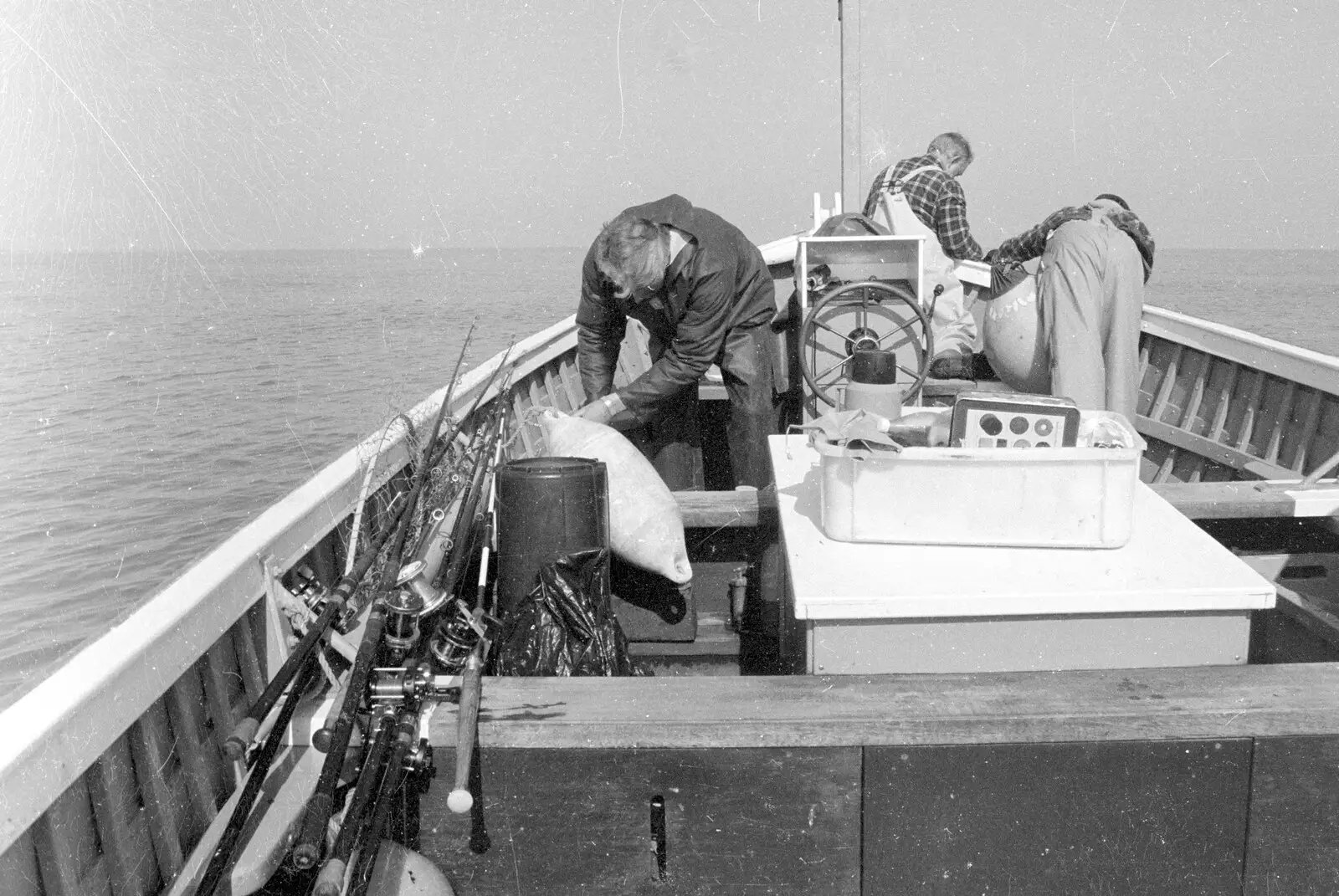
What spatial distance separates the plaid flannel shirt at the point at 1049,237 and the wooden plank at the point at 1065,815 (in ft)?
9.01

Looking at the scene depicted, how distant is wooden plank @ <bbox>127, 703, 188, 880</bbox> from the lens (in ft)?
5.25

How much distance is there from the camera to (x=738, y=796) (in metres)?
1.56

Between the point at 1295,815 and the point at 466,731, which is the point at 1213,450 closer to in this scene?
the point at 1295,815

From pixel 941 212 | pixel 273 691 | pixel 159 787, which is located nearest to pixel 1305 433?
pixel 941 212

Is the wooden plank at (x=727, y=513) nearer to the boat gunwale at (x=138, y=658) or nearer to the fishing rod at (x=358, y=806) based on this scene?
the boat gunwale at (x=138, y=658)

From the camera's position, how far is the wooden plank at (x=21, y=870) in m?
1.30

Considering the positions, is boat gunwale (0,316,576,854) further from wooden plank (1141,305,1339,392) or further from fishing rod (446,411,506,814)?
wooden plank (1141,305,1339,392)

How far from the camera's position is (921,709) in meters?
1.57

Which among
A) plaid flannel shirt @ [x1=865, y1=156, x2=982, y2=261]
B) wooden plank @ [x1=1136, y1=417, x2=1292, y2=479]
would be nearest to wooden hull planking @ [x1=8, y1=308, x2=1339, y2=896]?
wooden plank @ [x1=1136, y1=417, x2=1292, y2=479]

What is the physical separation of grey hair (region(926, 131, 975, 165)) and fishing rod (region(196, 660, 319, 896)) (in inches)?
204

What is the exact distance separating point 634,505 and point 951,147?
4.19 metres

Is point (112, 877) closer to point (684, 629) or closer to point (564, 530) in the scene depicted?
point (564, 530)

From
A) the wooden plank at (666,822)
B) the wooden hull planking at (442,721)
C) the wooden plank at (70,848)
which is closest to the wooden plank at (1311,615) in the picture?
the wooden hull planking at (442,721)

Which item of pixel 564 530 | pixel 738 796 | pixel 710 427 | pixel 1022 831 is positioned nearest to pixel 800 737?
pixel 738 796
